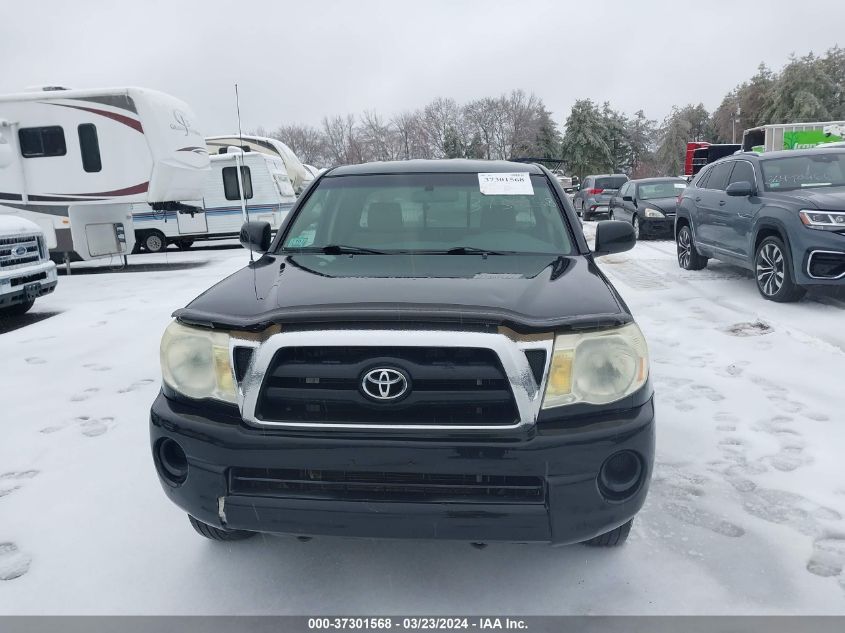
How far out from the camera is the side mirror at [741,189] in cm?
775

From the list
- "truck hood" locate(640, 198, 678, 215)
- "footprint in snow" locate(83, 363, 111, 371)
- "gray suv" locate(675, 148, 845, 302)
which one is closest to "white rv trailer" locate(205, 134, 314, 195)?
"truck hood" locate(640, 198, 678, 215)

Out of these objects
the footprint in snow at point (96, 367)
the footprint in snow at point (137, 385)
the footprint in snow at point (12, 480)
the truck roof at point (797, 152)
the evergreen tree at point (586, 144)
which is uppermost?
the evergreen tree at point (586, 144)

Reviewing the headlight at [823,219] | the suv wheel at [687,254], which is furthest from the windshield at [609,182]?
the headlight at [823,219]

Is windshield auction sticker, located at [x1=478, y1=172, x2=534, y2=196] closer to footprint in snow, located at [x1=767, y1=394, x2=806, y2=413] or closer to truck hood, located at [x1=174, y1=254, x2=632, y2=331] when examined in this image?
truck hood, located at [x1=174, y1=254, x2=632, y2=331]

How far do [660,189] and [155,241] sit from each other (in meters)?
13.3

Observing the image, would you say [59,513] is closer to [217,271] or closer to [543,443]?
[543,443]

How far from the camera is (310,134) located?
77.9 meters

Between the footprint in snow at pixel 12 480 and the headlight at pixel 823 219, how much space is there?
7.15 meters

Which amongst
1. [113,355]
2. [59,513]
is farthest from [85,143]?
[59,513]

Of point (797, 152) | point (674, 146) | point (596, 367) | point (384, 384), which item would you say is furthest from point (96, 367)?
point (674, 146)

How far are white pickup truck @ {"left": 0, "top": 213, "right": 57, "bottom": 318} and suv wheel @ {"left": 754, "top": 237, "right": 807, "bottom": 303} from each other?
8811 mm

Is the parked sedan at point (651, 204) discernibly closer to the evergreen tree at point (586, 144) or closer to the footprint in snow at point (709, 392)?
the footprint in snow at point (709, 392)

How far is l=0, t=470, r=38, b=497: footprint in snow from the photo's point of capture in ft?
10.6

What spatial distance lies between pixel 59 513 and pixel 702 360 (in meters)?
4.62
